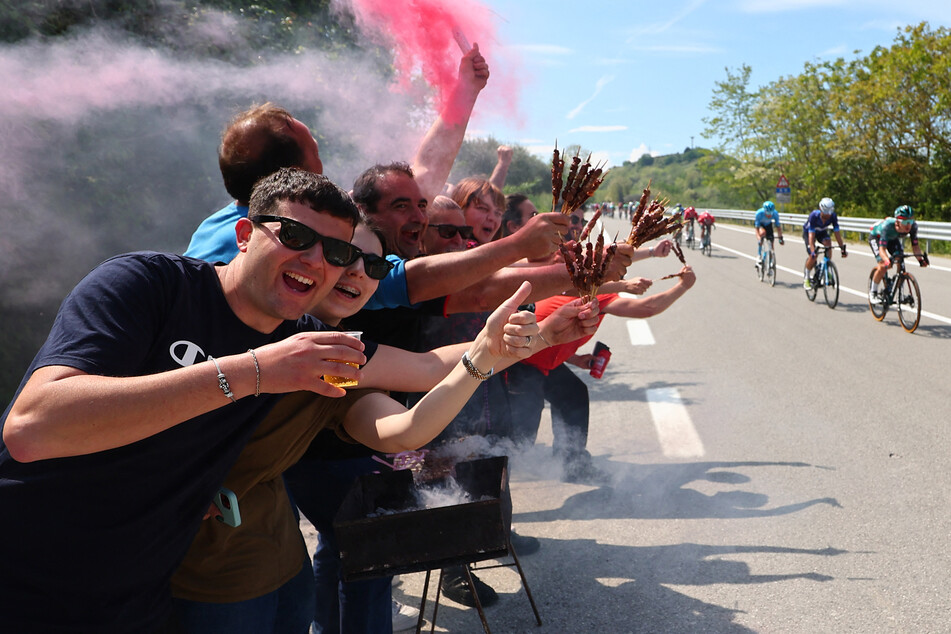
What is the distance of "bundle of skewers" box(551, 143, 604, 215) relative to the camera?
8.33 feet

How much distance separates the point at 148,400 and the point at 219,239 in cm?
124

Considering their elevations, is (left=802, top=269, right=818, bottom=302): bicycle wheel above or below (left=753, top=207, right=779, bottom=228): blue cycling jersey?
below

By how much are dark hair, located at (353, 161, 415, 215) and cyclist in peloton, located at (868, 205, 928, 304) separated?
373 inches

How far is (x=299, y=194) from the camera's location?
197 centimetres

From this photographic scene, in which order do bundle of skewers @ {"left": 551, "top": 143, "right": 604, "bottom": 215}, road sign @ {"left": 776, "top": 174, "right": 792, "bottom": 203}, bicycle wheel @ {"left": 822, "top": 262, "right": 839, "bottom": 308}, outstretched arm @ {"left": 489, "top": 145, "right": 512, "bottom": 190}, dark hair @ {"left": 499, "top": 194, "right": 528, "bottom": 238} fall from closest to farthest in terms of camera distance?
bundle of skewers @ {"left": 551, "top": 143, "right": 604, "bottom": 215}
outstretched arm @ {"left": 489, "top": 145, "right": 512, "bottom": 190}
dark hair @ {"left": 499, "top": 194, "right": 528, "bottom": 238}
bicycle wheel @ {"left": 822, "top": 262, "right": 839, "bottom": 308}
road sign @ {"left": 776, "top": 174, "right": 792, "bottom": 203}

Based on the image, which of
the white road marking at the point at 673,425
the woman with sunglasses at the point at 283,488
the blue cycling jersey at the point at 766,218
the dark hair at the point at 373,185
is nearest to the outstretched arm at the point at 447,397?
the woman with sunglasses at the point at 283,488

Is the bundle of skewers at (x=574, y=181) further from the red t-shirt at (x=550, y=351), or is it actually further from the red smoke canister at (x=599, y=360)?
the red smoke canister at (x=599, y=360)

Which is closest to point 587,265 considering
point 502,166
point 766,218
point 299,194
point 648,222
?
point 648,222

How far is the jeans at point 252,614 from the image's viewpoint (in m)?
2.05

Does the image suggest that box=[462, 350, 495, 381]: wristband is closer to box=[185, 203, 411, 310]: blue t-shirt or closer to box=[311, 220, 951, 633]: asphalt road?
box=[185, 203, 411, 310]: blue t-shirt

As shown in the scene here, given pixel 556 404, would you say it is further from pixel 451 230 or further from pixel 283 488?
pixel 283 488

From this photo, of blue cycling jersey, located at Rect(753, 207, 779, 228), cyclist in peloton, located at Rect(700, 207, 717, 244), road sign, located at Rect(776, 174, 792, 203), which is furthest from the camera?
road sign, located at Rect(776, 174, 792, 203)

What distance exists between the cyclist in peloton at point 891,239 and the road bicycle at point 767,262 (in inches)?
200

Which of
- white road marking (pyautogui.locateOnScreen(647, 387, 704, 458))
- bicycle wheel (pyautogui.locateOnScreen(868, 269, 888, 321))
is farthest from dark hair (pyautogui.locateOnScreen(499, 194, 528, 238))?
bicycle wheel (pyautogui.locateOnScreen(868, 269, 888, 321))
